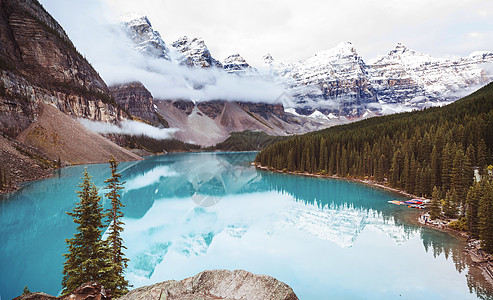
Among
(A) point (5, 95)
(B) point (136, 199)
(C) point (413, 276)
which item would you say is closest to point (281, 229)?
(C) point (413, 276)

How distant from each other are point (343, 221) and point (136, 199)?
31.4 metres

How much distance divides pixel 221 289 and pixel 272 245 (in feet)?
58.9

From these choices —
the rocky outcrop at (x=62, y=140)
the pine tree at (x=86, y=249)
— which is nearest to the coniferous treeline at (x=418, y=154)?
the pine tree at (x=86, y=249)

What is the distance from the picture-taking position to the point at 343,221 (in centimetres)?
3127

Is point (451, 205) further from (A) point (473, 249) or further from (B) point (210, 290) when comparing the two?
(B) point (210, 290)

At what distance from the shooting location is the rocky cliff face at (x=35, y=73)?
7712 cm

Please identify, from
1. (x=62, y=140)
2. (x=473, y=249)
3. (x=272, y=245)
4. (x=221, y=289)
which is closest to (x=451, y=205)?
(x=473, y=249)

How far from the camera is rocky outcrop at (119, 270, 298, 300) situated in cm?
620

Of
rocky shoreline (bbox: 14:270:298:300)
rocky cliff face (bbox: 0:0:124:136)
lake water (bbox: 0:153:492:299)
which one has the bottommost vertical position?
lake water (bbox: 0:153:492:299)

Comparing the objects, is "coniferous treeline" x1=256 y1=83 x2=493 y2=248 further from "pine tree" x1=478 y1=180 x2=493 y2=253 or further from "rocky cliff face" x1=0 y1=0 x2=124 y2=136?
"rocky cliff face" x1=0 y1=0 x2=124 y2=136

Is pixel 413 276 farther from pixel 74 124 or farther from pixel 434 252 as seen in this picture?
pixel 74 124

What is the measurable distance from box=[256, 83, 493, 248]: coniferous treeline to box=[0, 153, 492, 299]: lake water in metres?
5.92

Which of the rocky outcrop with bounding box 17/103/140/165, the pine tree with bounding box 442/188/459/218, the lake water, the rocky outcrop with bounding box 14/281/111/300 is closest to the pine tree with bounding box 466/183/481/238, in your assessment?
the lake water

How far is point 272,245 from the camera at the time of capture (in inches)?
933
